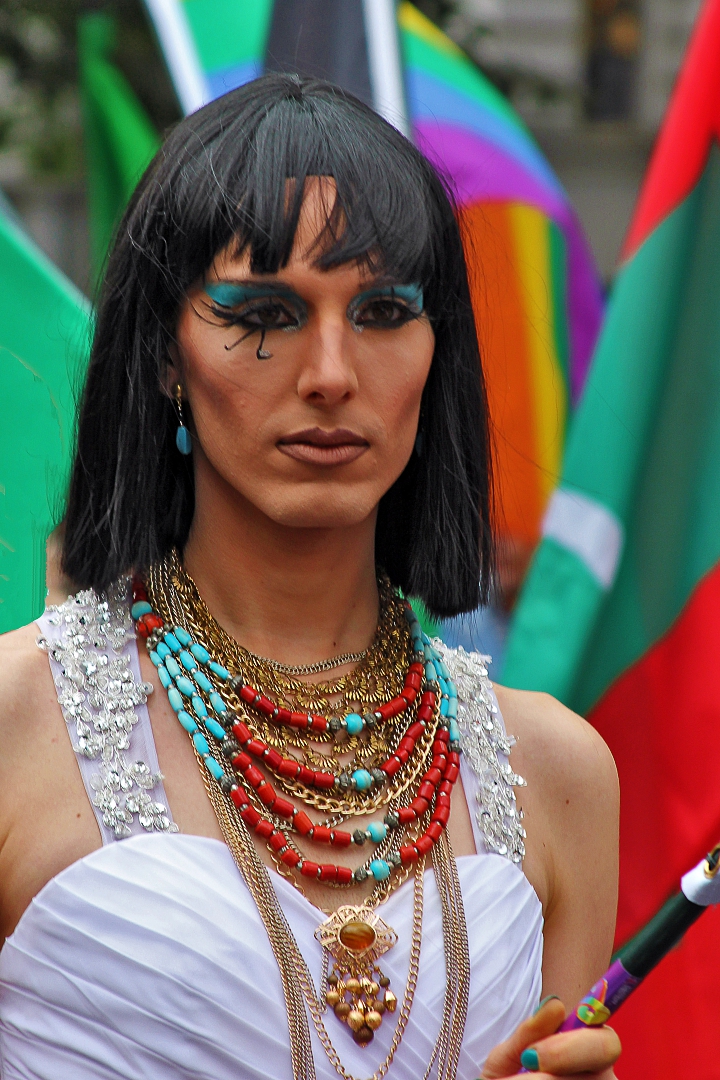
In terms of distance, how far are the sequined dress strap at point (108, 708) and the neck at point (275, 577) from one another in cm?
14

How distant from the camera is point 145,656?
6.52ft

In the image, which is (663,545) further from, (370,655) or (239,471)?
(239,471)

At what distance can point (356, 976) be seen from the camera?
6.10ft

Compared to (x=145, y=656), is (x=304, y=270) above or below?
above

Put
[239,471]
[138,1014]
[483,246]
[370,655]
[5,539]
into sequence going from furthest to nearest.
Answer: [483,246]
[5,539]
[370,655]
[239,471]
[138,1014]

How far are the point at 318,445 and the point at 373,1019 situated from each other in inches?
30.2

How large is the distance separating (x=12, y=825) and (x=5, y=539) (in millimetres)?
1013

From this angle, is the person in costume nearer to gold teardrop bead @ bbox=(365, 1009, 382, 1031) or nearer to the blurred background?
gold teardrop bead @ bbox=(365, 1009, 382, 1031)

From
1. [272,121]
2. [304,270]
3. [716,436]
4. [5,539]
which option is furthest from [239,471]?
[716,436]

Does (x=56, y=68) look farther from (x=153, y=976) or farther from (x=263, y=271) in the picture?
(x=153, y=976)

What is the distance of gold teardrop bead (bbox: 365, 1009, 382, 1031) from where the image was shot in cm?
183

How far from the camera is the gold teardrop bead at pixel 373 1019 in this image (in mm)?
1835

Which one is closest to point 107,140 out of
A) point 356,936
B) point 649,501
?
point 649,501

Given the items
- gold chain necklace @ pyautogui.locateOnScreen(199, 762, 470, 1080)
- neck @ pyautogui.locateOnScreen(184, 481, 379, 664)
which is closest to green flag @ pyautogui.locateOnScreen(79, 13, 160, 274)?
neck @ pyautogui.locateOnScreen(184, 481, 379, 664)
